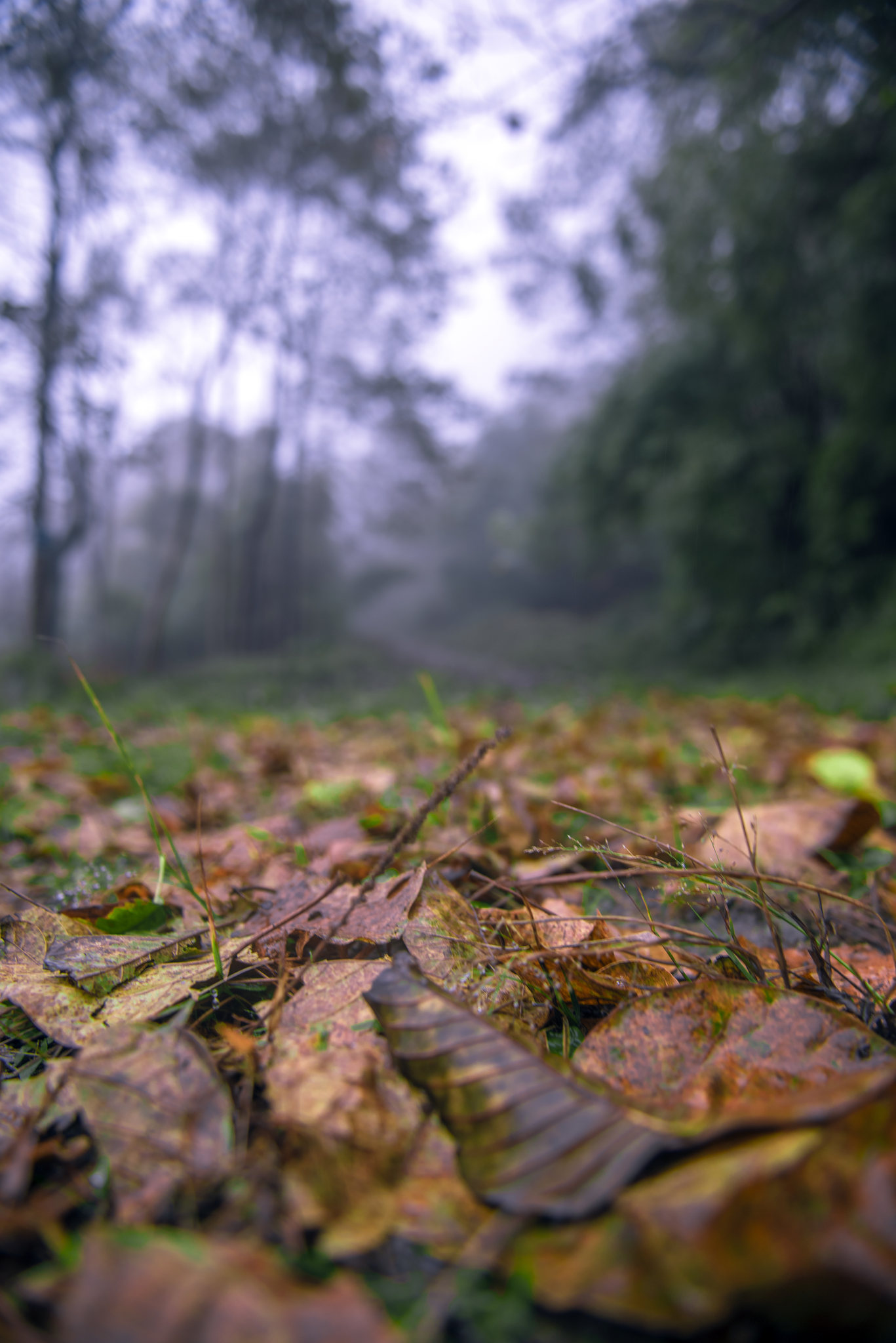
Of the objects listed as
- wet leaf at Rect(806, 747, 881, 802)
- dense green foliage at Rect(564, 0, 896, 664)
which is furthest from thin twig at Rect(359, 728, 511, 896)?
dense green foliage at Rect(564, 0, 896, 664)

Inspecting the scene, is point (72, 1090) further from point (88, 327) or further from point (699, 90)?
point (88, 327)

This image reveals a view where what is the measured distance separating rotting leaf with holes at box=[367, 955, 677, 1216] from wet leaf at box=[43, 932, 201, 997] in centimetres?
33

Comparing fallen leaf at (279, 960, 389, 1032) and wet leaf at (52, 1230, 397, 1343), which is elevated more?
wet leaf at (52, 1230, 397, 1343)

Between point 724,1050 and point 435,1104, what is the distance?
0.82 feet

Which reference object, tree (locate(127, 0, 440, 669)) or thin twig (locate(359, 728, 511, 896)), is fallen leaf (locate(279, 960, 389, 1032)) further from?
tree (locate(127, 0, 440, 669))

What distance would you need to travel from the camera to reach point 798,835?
126 cm

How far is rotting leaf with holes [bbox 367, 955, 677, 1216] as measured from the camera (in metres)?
0.41

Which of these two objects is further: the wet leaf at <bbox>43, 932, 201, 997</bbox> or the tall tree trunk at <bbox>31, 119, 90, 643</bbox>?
the tall tree trunk at <bbox>31, 119, 90, 643</bbox>

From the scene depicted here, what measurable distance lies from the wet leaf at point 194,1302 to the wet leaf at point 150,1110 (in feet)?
0.34

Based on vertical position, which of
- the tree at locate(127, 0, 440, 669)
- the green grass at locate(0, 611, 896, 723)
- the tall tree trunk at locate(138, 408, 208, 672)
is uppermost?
the tree at locate(127, 0, 440, 669)

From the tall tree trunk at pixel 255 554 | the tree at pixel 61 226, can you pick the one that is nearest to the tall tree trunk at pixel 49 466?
the tree at pixel 61 226

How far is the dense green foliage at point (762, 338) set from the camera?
17.4 feet

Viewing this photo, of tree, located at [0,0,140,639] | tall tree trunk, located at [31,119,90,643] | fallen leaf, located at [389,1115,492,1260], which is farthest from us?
tall tree trunk, located at [31,119,90,643]

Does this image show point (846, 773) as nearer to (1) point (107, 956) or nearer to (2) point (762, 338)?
(1) point (107, 956)
